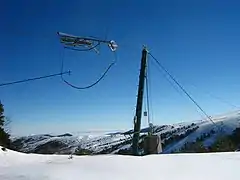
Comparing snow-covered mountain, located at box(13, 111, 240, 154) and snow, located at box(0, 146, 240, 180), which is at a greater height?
snow-covered mountain, located at box(13, 111, 240, 154)

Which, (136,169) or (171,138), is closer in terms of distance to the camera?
(136,169)

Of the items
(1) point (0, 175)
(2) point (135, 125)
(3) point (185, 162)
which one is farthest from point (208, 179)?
(2) point (135, 125)

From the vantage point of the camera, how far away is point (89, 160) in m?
7.53

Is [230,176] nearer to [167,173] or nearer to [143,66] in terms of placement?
[167,173]

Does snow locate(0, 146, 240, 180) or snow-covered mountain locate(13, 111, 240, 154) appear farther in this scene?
snow-covered mountain locate(13, 111, 240, 154)

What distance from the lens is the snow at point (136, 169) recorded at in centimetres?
573

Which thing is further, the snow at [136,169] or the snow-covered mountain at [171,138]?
the snow-covered mountain at [171,138]

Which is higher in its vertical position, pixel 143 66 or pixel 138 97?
pixel 143 66

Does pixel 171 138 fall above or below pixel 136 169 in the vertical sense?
above

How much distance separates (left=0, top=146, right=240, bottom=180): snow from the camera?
5730 millimetres

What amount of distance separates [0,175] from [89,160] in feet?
6.99

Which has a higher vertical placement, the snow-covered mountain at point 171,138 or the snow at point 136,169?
the snow-covered mountain at point 171,138

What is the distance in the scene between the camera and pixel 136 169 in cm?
635

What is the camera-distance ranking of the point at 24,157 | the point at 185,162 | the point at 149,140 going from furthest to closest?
the point at 149,140, the point at 24,157, the point at 185,162
